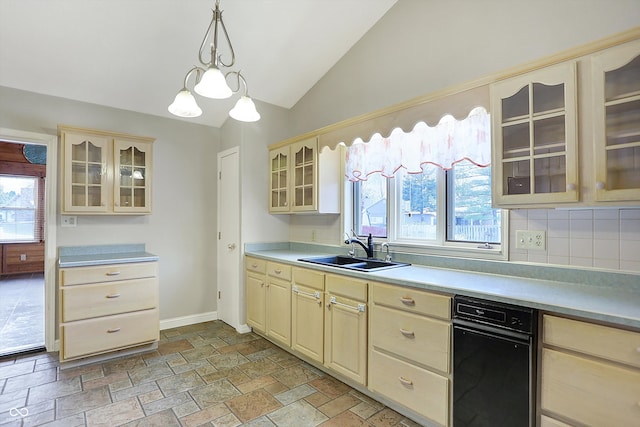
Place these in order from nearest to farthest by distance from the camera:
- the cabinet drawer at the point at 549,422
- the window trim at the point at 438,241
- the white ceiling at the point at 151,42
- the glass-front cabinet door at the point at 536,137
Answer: the cabinet drawer at the point at 549,422 → the glass-front cabinet door at the point at 536,137 → the window trim at the point at 438,241 → the white ceiling at the point at 151,42

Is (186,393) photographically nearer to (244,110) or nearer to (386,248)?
(386,248)

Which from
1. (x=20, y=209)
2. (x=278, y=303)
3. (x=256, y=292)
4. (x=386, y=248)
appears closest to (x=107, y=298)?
(x=256, y=292)

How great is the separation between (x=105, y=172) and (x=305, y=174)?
1912mm

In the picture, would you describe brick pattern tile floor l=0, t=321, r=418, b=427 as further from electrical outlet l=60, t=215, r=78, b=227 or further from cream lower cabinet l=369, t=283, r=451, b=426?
electrical outlet l=60, t=215, r=78, b=227

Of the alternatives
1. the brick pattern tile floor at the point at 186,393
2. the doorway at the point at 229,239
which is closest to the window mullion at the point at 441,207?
the brick pattern tile floor at the point at 186,393

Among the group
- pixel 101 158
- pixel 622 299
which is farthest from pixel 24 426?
pixel 622 299

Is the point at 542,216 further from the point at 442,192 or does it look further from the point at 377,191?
the point at 377,191

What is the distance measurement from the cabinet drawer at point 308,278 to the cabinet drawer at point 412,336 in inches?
21.4

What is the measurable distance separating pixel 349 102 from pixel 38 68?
108 inches

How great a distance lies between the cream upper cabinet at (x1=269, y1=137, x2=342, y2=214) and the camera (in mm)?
3242

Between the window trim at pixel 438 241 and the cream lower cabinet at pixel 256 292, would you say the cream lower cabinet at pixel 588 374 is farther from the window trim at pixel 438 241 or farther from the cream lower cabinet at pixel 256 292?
the cream lower cabinet at pixel 256 292

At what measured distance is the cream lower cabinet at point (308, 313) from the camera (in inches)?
104

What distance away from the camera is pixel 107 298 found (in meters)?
2.92

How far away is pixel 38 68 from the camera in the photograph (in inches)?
111
